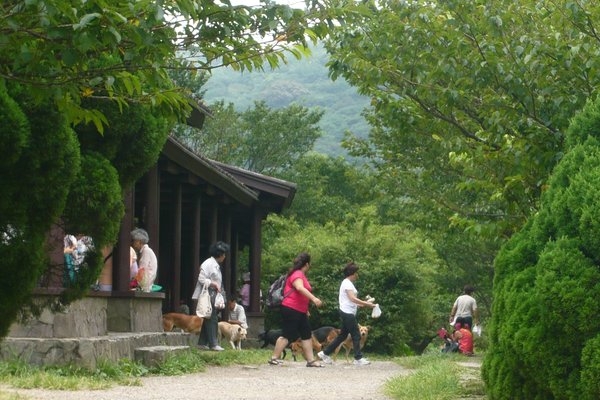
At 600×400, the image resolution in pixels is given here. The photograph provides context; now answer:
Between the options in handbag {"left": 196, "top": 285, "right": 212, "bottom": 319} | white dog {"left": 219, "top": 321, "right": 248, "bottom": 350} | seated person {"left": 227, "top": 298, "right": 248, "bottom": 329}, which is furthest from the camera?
seated person {"left": 227, "top": 298, "right": 248, "bottom": 329}

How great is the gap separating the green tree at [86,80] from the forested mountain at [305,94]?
127 m

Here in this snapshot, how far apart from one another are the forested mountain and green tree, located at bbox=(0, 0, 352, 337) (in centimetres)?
12731

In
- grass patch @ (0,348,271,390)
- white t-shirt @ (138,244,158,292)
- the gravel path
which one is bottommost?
the gravel path

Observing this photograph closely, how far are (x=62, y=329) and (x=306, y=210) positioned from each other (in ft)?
132

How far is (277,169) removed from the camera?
61344 millimetres

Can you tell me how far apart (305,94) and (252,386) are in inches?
6092

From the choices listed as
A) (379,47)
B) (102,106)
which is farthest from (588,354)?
(379,47)

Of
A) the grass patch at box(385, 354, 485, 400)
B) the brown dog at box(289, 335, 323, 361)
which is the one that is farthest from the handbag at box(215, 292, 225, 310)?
the grass patch at box(385, 354, 485, 400)

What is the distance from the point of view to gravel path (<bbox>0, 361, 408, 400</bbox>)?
423 inches

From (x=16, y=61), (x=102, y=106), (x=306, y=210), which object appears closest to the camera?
(x=16, y=61)

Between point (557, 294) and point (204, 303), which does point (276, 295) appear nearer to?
point (204, 303)

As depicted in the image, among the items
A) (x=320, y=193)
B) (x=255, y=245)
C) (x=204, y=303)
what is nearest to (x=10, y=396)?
(x=204, y=303)

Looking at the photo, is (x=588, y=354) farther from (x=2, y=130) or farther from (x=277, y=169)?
(x=277, y=169)

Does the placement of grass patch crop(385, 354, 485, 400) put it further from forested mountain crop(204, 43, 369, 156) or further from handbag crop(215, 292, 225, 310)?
forested mountain crop(204, 43, 369, 156)
